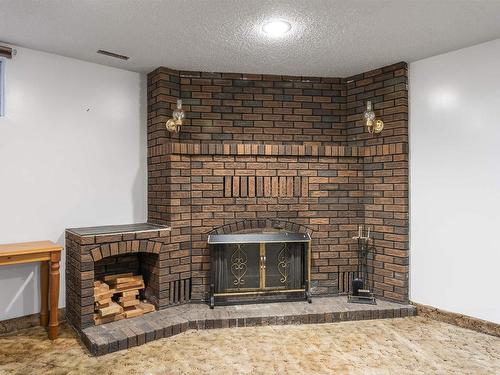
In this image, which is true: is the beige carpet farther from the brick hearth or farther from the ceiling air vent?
the ceiling air vent

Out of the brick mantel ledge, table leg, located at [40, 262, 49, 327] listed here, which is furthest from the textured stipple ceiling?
table leg, located at [40, 262, 49, 327]

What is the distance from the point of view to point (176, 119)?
3.54 meters

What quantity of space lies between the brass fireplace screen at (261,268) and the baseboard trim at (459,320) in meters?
1.11

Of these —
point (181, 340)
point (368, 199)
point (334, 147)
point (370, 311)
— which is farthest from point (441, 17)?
point (181, 340)

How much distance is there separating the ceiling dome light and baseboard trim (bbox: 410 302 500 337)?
2.82 metres

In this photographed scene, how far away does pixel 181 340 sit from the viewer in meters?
2.92

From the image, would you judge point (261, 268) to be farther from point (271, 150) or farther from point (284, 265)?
point (271, 150)

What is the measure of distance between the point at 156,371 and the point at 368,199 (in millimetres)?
2604

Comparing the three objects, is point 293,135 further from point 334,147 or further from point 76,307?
point 76,307

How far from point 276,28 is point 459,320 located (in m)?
2.98

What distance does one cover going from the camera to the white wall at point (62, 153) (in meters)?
3.13

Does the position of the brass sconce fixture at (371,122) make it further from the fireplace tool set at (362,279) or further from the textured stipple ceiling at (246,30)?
the fireplace tool set at (362,279)

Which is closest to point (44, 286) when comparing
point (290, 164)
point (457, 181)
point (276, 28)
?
point (290, 164)

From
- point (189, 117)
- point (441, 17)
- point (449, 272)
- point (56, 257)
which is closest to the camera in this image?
point (441, 17)
